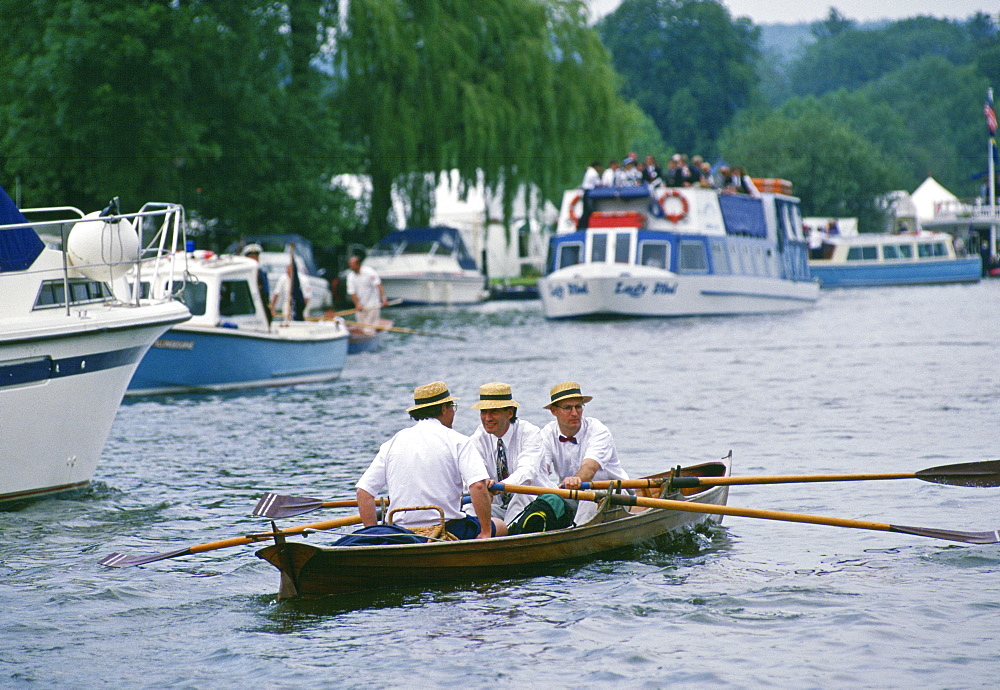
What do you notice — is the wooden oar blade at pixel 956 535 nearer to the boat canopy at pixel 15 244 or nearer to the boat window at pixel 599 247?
the boat canopy at pixel 15 244

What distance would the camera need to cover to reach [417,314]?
42.2 meters

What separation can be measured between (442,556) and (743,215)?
3249 centimetres

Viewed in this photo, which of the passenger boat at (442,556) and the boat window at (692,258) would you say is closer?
the passenger boat at (442,556)

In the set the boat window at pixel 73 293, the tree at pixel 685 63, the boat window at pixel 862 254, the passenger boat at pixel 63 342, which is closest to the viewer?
the passenger boat at pixel 63 342

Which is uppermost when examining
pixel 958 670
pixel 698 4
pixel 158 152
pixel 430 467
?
pixel 698 4

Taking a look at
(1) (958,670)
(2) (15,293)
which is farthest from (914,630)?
(2) (15,293)

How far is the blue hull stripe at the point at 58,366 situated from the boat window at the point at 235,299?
7.95 metres

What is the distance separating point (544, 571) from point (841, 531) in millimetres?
3062

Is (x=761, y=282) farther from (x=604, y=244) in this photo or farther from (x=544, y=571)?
(x=544, y=571)

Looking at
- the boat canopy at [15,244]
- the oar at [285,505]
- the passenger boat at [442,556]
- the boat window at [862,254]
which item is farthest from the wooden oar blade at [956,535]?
the boat window at [862,254]

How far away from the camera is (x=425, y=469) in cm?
924

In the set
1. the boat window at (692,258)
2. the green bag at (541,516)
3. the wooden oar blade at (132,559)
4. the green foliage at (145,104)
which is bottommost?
the wooden oar blade at (132,559)

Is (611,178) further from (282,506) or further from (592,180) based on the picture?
(282,506)

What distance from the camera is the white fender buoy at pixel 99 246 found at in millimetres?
12734
